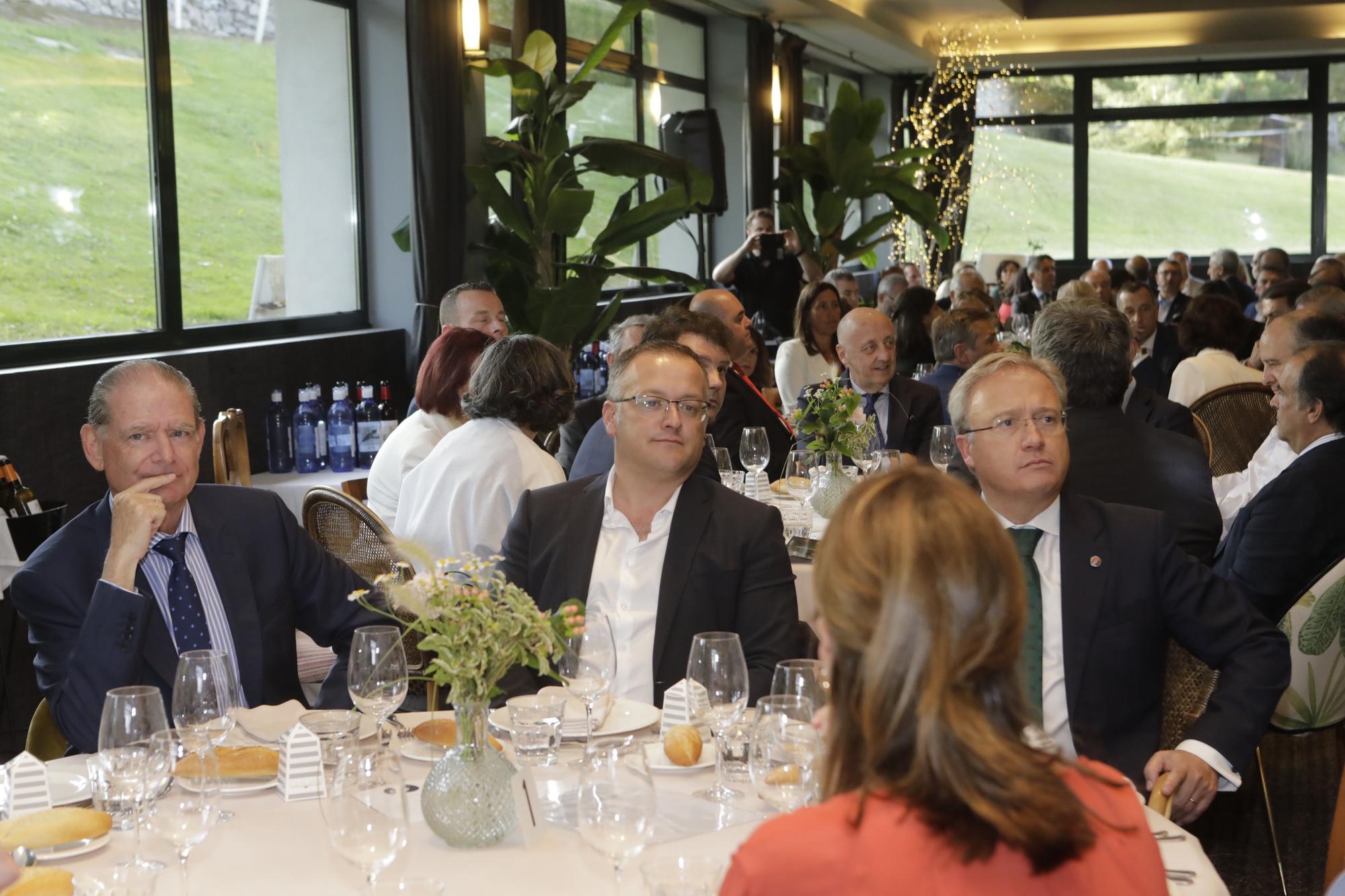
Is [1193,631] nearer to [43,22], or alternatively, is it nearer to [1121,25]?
[43,22]

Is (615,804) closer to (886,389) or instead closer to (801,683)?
(801,683)

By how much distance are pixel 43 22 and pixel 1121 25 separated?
1324cm

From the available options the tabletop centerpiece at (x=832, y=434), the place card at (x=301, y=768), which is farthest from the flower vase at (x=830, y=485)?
the place card at (x=301, y=768)

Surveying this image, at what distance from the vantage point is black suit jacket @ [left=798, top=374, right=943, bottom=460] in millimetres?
5387

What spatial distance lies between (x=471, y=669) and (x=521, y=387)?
1954 mm

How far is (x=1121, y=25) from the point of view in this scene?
51.4ft

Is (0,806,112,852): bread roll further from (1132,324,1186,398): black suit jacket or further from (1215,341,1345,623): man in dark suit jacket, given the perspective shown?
(1132,324,1186,398): black suit jacket

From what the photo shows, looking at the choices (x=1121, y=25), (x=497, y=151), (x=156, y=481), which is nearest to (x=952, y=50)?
(x=1121, y=25)

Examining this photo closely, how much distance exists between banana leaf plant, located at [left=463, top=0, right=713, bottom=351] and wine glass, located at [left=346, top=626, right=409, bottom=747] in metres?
4.59

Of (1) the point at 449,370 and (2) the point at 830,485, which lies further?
(1) the point at 449,370

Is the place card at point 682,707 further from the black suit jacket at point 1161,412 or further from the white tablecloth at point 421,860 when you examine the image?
the black suit jacket at point 1161,412

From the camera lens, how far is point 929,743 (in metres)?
1.10

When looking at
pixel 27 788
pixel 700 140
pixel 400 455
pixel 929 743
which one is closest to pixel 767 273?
pixel 700 140

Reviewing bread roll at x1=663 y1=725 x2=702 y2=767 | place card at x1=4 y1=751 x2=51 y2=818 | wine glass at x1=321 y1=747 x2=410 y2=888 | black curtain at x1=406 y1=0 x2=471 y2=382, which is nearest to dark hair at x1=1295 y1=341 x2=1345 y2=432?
bread roll at x1=663 y1=725 x2=702 y2=767
